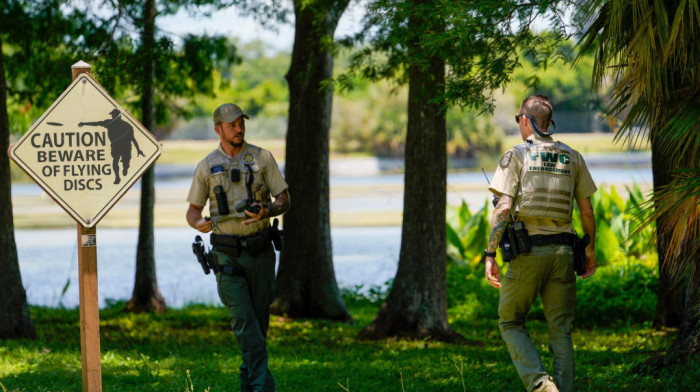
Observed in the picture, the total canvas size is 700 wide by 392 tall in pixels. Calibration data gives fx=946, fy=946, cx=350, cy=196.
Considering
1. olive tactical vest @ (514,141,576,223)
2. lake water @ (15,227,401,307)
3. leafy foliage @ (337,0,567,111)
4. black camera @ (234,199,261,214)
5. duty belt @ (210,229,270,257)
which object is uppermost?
leafy foliage @ (337,0,567,111)

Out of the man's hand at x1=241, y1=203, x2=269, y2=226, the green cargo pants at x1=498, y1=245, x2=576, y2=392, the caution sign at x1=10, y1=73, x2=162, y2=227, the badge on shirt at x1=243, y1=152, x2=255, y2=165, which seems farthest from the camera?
the badge on shirt at x1=243, y1=152, x2=255, y2=165

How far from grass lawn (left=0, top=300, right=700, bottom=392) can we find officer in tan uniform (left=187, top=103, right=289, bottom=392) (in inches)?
27.8

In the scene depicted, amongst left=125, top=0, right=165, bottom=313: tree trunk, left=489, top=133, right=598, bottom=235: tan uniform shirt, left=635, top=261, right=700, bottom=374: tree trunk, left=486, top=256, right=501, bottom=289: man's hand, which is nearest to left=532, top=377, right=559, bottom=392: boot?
left=486, top=256, right=501, bottom=289: man's hand

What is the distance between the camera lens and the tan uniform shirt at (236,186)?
627 cm

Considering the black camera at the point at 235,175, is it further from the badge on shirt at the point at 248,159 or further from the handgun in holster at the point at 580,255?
the handgun in holster at the point at 580,255

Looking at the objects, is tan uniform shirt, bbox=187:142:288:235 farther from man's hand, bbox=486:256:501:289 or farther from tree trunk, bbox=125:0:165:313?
tree trunk, bbox=125:0:165:313

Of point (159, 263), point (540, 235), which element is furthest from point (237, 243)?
point (159, 263)

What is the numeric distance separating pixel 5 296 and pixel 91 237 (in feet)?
16.2

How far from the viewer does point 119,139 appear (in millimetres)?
5102

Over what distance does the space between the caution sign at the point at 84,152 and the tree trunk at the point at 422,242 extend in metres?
4.47

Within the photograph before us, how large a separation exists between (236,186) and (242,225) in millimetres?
265

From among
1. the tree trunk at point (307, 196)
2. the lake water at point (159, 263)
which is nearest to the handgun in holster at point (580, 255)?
the tree trunk at point (307, 196)

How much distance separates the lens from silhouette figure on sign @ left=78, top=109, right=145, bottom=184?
Answer: 509cm

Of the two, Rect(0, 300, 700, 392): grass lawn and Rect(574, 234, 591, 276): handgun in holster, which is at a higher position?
Rect(574, 234, 591, 276): handgun in holster
